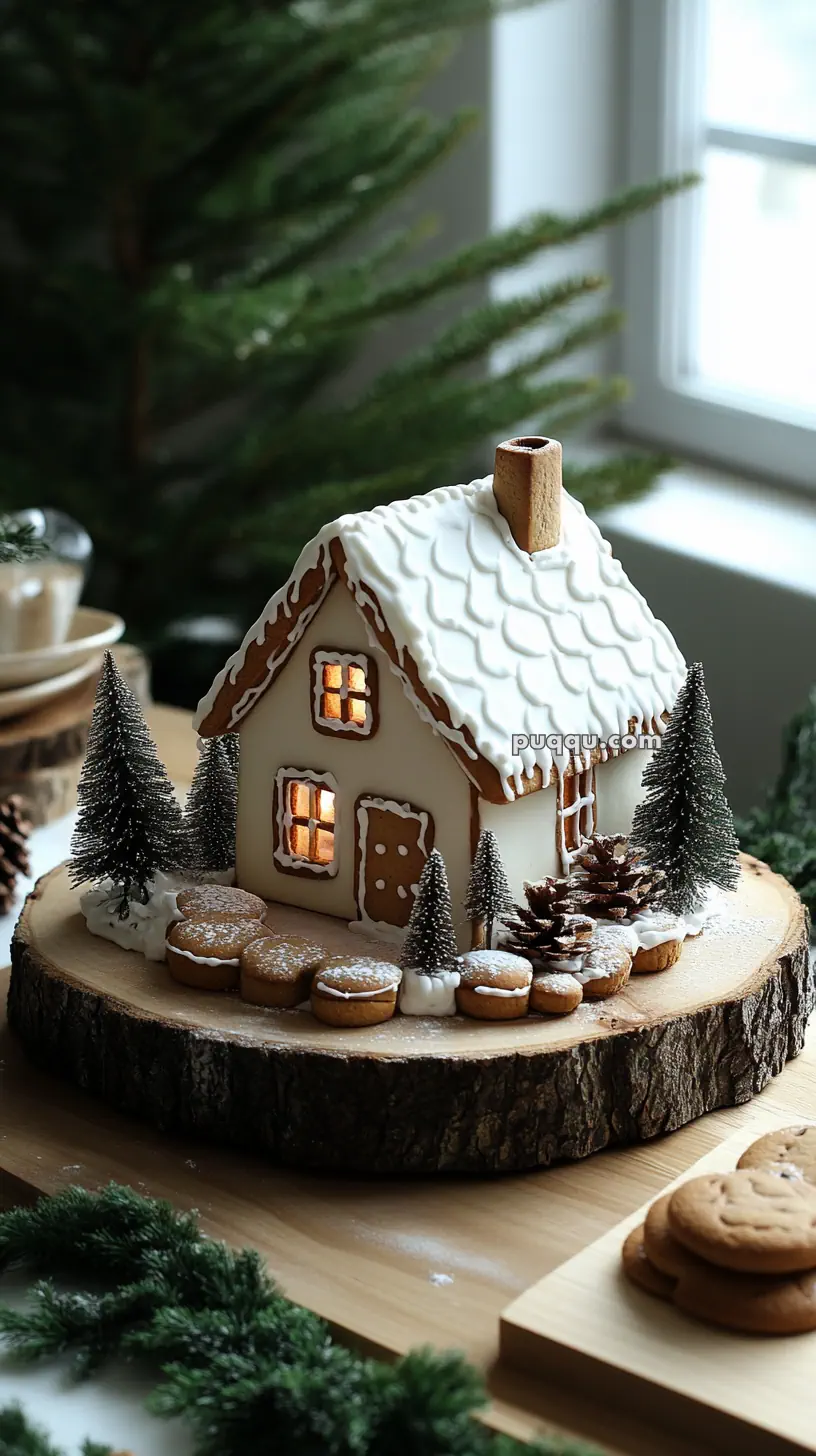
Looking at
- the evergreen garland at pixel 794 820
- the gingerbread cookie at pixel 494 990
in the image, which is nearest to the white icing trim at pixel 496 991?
the gingerbread cookie at pixel 494 990

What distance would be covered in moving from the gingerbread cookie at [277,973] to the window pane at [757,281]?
1485 millimetres

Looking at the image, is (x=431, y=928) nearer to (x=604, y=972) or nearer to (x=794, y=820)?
(x=604, y=972)

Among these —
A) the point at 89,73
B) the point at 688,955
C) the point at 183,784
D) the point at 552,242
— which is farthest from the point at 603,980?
the point at 89,73

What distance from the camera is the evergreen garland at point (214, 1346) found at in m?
1.13

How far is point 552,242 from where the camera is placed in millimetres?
2254

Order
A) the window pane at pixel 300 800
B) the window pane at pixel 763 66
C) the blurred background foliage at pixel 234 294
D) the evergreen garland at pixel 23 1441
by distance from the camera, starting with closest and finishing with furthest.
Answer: the evergreen garland at pixel 23 1441 < the window pane at pixel 300 800 < the blurred background foliage at pixel 234 294 < the window pane at pixel 763 66

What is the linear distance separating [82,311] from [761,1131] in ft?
5.16

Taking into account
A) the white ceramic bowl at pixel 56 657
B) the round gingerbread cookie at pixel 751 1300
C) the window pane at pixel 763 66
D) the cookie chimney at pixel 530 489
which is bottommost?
the round gingerbread cookie at pixel 751 1300

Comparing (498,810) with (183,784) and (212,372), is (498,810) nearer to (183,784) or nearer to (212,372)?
(183,784)

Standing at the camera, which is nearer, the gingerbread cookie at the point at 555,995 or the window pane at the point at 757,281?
the gingerbread cookie at the point at 555,995

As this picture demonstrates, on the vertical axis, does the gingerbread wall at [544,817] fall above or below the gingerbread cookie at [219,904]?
above

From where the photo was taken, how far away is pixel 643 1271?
4.11 ft

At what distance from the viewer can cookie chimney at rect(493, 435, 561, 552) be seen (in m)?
1.54

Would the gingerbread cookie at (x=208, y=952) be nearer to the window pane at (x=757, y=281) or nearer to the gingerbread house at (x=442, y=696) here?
the gingerbread house at (x=442, y=696)
